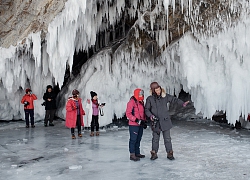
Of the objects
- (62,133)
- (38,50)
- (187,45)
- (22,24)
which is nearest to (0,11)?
(22,24)

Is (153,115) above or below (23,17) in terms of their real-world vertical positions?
below

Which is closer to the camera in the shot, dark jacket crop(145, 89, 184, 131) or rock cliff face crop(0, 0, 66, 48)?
dark jacket crop(145, 89, 184, 131)

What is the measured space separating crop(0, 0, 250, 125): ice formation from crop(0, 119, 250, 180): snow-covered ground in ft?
6.04

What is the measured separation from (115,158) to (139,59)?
532 cm

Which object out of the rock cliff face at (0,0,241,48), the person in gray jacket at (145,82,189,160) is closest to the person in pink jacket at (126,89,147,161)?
the person in gray jacket at (145,82,189,160)

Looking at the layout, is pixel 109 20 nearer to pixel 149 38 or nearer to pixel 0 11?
pixel 149 38

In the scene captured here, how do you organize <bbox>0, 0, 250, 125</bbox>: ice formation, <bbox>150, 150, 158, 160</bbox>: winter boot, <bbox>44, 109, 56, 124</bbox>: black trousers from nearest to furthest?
<bbox>150, 150, 158, 160</bbox>: winter boot, <bbox>0, 0, 250, 125</bbox>: ice formation, <bbox>44, 109, 56, 124</bbox>: black trousers

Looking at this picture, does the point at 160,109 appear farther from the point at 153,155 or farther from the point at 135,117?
the point at 153,155

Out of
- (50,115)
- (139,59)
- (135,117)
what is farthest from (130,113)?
(50,115)

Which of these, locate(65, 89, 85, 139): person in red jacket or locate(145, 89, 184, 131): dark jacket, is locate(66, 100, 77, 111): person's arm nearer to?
locate(65, 89, 85, 139): person in red jacket

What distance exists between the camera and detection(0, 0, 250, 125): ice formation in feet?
26.8

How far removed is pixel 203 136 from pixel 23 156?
4981 millimetres

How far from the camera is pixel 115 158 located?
571 centimetres

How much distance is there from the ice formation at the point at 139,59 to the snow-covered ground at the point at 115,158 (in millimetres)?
1843
